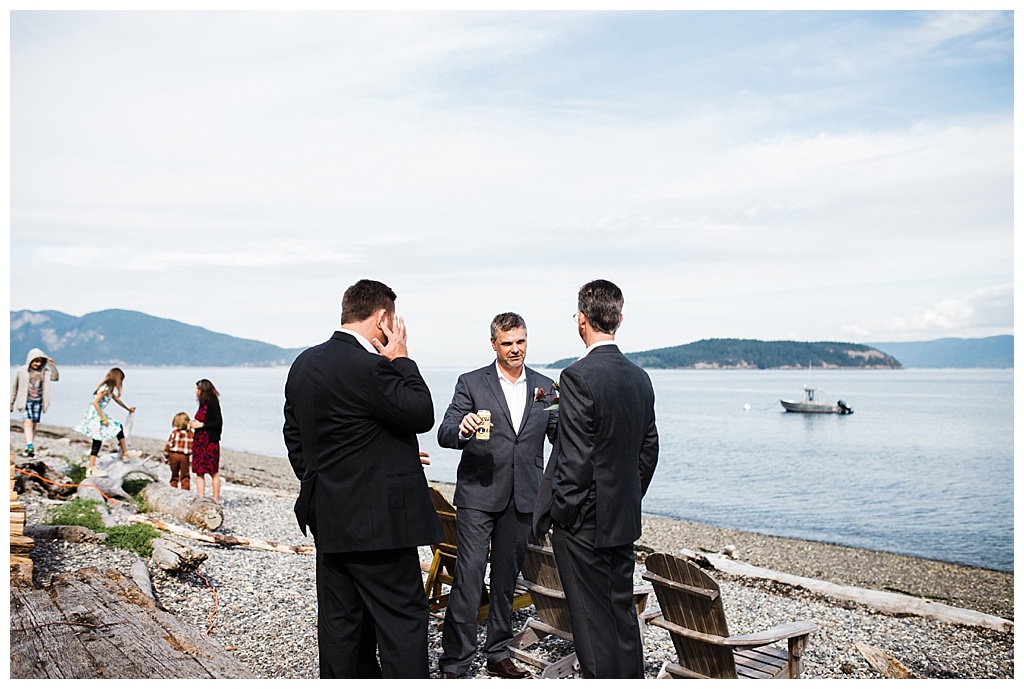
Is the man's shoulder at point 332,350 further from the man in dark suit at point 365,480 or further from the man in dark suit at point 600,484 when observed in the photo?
the man in dark suit at point 600,484

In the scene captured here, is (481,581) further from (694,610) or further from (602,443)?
(602,443)

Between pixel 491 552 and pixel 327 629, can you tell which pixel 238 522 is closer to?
pixel 491 552

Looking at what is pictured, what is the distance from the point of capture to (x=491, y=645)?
5.58 meters


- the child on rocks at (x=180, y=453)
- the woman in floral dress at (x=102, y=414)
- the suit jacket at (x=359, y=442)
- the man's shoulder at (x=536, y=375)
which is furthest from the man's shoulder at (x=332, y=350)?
the woman in floral dress at (x=102, y=414)

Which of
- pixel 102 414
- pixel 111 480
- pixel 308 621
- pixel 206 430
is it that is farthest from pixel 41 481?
pixel 308 621

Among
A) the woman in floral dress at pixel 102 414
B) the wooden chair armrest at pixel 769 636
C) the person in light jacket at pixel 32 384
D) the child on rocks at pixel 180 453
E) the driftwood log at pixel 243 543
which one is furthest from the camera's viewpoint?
the person in light jacket at pixel 32 384

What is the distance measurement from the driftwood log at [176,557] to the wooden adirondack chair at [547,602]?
3.98 metres

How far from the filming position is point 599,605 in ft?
15.0

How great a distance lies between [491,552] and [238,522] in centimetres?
772

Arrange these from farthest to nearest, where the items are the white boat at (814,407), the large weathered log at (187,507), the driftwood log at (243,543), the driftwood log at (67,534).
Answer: the white boat at (814,407) < the large weathered log at (187,507) < the driftwood log at (243,543) < the driftwood log at (67,534)

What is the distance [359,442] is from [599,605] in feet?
5.42

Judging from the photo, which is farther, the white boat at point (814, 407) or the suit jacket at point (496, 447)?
the white boat at point (814, 407)

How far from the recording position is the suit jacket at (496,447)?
17.9 feet

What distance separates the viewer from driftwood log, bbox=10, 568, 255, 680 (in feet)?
16.8
